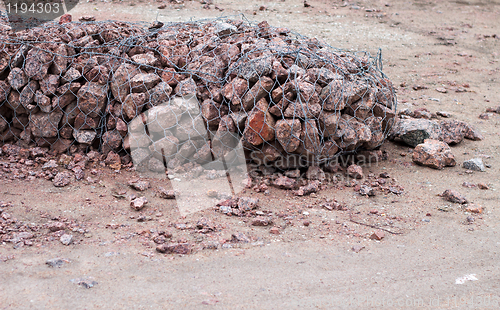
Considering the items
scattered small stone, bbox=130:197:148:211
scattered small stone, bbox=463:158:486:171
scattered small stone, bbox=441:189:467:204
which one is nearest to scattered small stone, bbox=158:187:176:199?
scattered small stone, bbox=130:197:148:211

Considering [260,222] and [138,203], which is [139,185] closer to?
[138,203]

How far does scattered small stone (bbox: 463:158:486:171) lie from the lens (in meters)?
3.58

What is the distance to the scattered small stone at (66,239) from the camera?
2.46 m

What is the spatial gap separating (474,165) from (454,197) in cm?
70

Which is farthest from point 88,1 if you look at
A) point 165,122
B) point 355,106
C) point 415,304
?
point 415,304

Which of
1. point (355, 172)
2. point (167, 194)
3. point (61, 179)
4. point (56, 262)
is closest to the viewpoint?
point (56, 262)

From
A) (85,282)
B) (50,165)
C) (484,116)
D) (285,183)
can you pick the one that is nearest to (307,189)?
(285,183)

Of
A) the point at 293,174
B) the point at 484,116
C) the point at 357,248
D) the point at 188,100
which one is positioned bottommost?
the point at 357,248

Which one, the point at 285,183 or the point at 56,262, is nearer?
the point at 56,262

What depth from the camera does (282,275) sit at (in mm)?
2299

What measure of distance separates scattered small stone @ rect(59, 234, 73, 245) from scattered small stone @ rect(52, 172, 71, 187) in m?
0.74

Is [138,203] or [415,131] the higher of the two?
[415,131]

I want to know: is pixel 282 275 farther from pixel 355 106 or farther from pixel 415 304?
pixel 355 106

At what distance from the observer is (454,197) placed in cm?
309
